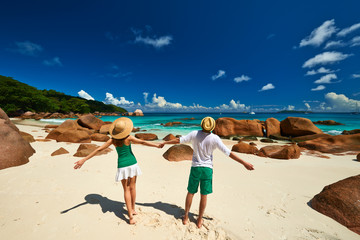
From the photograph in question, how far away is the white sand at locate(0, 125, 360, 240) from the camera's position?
89.6 inches

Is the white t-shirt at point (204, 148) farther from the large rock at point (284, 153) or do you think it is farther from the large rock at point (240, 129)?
the large rock at point (240, 129)

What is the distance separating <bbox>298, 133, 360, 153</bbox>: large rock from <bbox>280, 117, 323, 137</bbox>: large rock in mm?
5347

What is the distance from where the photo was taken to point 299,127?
15.3 meters

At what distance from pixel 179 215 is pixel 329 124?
4601 cm

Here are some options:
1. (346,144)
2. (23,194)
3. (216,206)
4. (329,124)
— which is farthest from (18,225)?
(329,124)

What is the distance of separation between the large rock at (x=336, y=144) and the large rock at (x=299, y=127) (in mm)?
5347

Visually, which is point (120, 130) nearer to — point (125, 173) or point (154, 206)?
point (125, 173)

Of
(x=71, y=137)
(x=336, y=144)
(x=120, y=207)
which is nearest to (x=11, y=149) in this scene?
(x=120, y=207)

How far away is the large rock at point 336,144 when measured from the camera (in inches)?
350

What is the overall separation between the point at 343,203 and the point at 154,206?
3612mm

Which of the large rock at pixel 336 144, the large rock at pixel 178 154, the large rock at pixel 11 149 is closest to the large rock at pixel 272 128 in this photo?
the large rock at pixel 336 144

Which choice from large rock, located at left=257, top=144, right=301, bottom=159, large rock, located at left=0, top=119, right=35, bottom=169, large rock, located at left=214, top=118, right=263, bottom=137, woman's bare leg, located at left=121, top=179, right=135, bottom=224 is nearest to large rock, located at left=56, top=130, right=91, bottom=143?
large rock, located at left=0, top=119, right=35, bottom=169

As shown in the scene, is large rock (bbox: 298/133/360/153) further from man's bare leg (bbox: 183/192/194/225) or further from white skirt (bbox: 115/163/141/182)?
white skirt (bbox: 115/163/141/182)

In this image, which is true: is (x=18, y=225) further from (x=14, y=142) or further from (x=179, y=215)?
(x=14, y=142)
